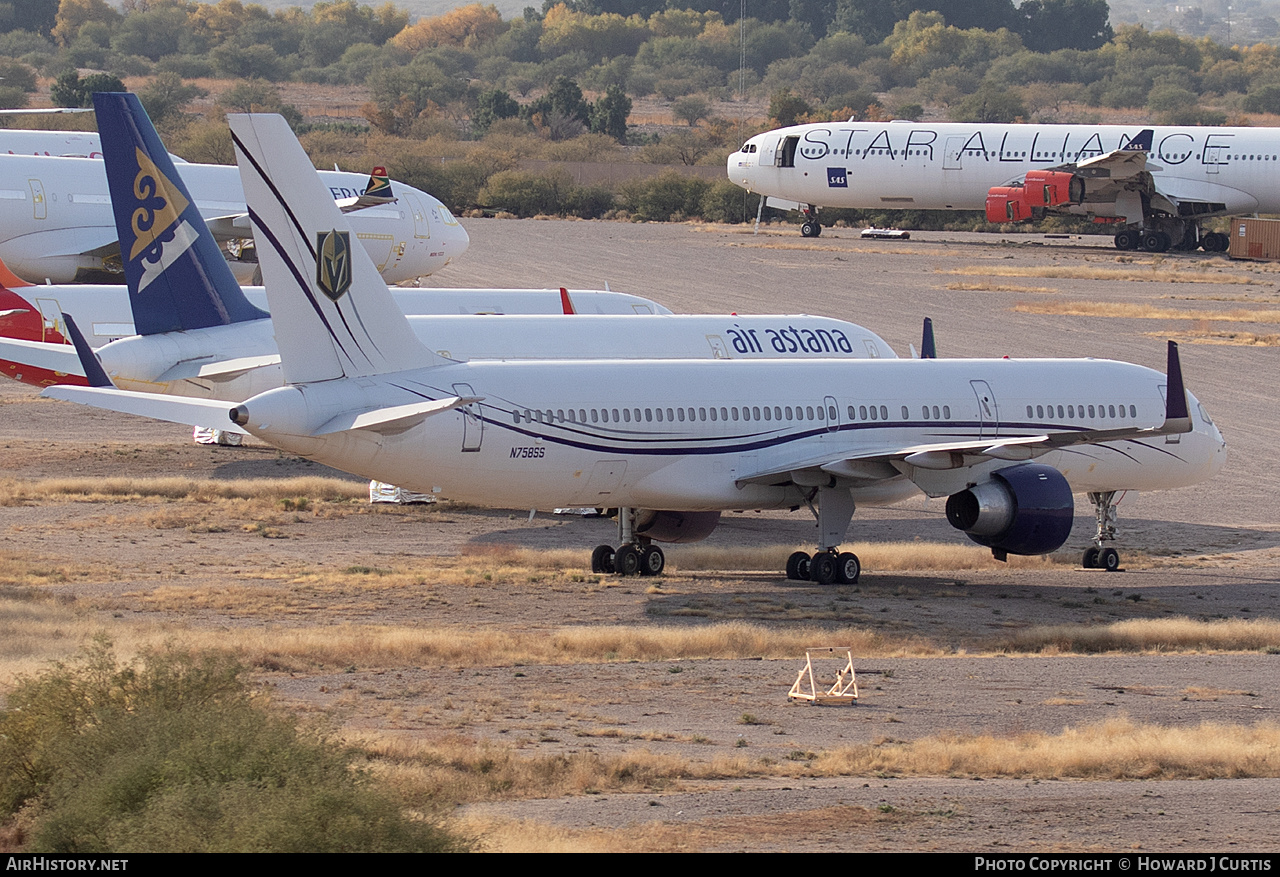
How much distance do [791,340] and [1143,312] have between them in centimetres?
3387

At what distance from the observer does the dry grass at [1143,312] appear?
6781 centimetres

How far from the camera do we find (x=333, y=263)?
2542cm

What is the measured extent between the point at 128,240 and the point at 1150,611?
21267 millimetres

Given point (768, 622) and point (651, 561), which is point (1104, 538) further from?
point (768, 622)

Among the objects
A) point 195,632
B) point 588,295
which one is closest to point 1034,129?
point 588,295

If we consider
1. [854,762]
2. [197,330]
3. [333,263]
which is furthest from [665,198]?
[854,762]

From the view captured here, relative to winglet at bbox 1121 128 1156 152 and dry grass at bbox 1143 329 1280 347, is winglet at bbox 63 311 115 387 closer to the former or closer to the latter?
dry grass at bbox 1143 329 1280 347

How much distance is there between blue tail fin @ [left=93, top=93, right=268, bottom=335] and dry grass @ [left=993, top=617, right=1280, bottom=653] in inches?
738

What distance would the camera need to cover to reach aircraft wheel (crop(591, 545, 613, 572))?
30281 millimetres

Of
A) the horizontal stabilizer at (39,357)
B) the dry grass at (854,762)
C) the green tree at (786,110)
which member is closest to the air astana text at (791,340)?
the horizontal stabilizer at (39,357)

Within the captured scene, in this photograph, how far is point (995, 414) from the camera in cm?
3161

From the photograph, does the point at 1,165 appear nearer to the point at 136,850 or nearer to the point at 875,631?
the point at 875,631

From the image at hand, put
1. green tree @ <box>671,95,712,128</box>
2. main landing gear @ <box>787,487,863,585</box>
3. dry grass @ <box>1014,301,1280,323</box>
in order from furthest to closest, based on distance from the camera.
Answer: green tree @ <box>671,95,712,128</box>
dry grass @ <box>1014,301,1280,323</box>
main landing gear @ <box>787,487,863,585</box>

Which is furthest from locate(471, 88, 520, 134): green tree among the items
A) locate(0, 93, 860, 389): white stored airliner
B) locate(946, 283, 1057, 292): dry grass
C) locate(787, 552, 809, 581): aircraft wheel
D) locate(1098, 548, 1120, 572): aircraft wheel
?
locate(787, 552, 809, 581): aircraft wheel
